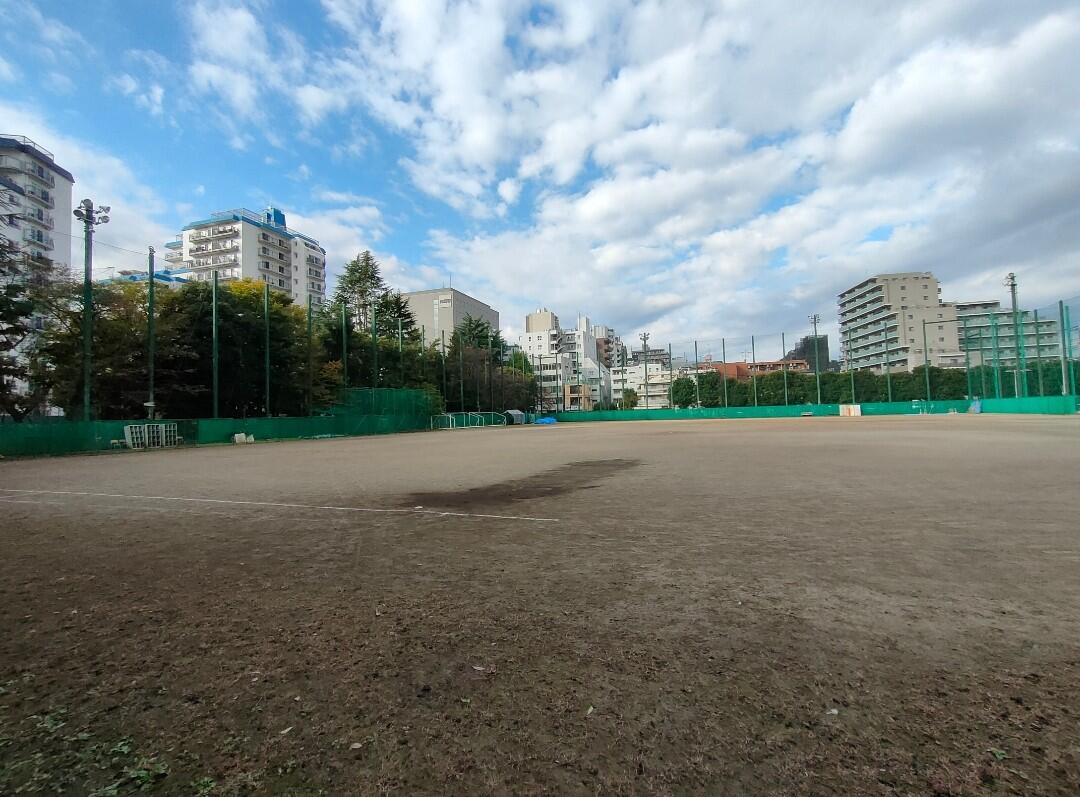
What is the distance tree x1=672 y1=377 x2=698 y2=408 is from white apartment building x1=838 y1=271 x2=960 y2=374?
117 feet

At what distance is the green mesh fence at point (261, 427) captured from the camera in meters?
18.0

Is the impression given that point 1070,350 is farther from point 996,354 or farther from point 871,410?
point 871,410

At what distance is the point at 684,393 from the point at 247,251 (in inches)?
2718

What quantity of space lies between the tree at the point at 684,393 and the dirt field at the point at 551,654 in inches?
2560

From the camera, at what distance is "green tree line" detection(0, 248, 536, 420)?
74.5ft

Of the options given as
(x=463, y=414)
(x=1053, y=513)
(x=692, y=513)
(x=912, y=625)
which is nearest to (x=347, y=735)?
(x=912, y=625)

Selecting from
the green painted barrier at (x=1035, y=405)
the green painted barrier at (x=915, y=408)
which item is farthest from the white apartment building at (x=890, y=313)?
the green painted barrier at (x=1035, y=405)

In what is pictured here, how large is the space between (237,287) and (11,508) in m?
33.6

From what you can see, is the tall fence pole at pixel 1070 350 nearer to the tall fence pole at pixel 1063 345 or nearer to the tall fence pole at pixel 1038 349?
the tall fence pole at pixel 1063 345

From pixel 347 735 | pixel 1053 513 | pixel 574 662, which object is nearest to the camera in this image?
pixel 347 735

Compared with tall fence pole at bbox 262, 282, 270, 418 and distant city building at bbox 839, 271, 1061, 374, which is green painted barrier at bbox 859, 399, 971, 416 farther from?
tall fence pole at bbox 262, 282, 270, 418

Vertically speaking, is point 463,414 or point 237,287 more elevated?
point 237,287

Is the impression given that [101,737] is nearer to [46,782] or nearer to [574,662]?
[46,782]

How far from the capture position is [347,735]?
1930 millimetres
